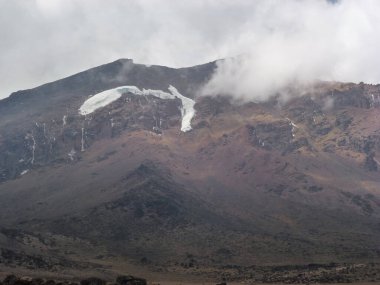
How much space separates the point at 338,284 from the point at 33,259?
2766 inches

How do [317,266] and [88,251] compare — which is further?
[88,251]

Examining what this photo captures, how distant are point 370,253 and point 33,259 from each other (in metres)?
96.2

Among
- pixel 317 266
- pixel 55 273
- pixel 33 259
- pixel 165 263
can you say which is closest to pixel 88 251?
pixel 165 263

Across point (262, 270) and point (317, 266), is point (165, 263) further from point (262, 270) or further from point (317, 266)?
point (317, 266)

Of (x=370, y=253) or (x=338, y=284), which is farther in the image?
(x=370, y=253)

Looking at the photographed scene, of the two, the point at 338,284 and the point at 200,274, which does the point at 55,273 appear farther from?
the point at 338,284

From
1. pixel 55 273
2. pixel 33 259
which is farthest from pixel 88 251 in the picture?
pixel 55 273

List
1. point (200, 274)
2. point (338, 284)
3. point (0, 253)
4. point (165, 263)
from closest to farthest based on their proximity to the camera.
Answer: point (338, 284) → point (0, 253) → point (200, 274) → point (165, 263)

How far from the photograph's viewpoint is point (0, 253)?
158 metres

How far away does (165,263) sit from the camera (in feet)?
606

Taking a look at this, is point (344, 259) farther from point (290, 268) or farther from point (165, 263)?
point (165, 263)

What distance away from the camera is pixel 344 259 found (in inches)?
7426

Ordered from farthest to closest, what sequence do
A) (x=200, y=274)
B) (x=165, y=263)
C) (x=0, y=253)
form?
(x=165, y=263)
(x=200, y=274)
(x=0, y=253)

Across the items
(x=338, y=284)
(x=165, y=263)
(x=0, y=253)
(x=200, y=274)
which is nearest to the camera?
(x=338, y=284)
